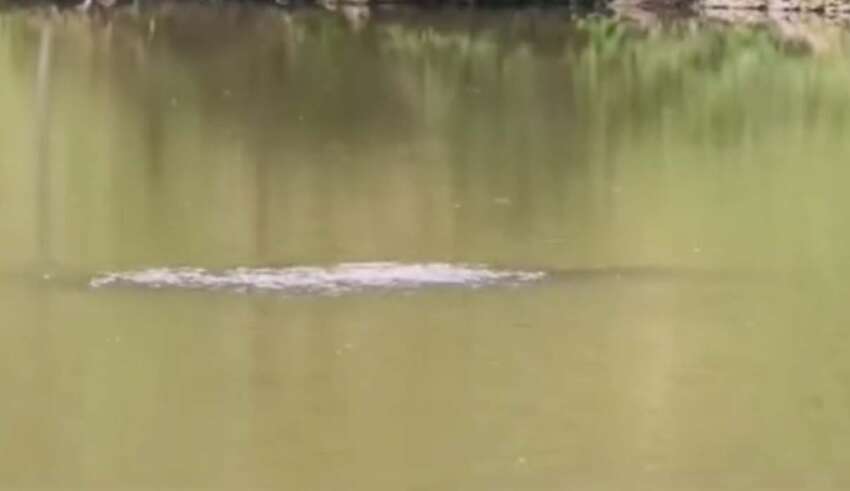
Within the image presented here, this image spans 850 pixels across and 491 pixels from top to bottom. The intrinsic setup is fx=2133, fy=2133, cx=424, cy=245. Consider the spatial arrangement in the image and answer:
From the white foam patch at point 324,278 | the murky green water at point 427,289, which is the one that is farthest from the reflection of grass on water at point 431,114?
the white foam patch at point 324,278

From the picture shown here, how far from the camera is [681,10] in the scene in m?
35.7

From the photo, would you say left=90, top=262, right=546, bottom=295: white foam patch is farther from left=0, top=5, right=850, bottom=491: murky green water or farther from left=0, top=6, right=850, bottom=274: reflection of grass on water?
left=0, top=6, right=850, bottom=274: reflection of grass on water

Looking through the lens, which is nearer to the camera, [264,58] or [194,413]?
[194,413]

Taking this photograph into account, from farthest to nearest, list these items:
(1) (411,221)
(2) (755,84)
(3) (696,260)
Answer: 1. (2) (755,84)
2. (1) (411,221)
3. (3) (696,260)

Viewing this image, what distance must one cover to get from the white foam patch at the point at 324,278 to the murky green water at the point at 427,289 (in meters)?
0.17

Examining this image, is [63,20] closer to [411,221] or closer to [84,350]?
[411,221]

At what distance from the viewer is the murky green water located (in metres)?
7.94

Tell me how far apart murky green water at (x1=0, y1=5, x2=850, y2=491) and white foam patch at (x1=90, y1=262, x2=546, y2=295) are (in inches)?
6.7

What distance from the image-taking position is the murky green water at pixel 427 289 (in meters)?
7.94

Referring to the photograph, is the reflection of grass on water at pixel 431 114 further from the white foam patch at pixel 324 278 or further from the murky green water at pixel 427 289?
the white foam patch at pixel 324 278

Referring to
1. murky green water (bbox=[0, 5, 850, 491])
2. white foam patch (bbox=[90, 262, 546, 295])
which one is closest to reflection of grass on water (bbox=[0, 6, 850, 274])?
murky green water (bbox=[0, 5, 850, 491])

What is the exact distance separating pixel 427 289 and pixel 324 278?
0.60m

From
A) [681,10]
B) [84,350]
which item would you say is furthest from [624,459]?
[681,10]

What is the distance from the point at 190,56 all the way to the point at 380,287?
14852 mm
